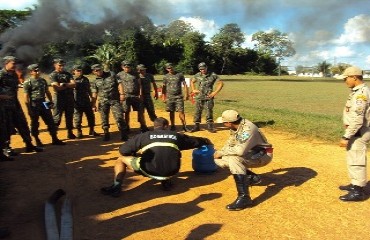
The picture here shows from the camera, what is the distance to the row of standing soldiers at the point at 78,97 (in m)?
8.45

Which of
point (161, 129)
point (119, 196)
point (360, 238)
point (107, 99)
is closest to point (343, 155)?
point (360, 238)

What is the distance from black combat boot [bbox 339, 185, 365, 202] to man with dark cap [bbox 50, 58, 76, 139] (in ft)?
23.7

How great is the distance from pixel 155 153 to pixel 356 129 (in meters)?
3.14

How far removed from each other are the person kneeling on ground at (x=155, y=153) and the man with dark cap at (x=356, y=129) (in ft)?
8.25

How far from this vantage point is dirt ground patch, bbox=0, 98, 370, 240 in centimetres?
500

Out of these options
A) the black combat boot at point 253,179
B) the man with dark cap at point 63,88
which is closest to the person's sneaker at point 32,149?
the man with dark cap at point 63,88

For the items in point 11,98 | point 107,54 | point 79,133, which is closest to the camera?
point 11,98

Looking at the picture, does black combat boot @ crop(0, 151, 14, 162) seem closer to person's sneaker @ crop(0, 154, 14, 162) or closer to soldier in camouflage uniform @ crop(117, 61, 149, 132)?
person's sneaker @ crop(0, 154, 14, 162)

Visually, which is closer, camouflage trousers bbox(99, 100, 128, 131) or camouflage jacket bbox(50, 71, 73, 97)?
camouflage jacket bbox(50, 71, 73, 97)

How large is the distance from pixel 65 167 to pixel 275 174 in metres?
4.33

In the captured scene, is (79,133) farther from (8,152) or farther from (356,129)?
(356,129)

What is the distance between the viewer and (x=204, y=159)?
7250 millimetres

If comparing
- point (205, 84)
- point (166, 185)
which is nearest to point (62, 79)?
point (205, 84)

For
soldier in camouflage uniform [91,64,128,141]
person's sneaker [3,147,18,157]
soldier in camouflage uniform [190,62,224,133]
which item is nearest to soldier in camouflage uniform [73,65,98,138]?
soldier in camouflage uniform [91,64,128,141]
